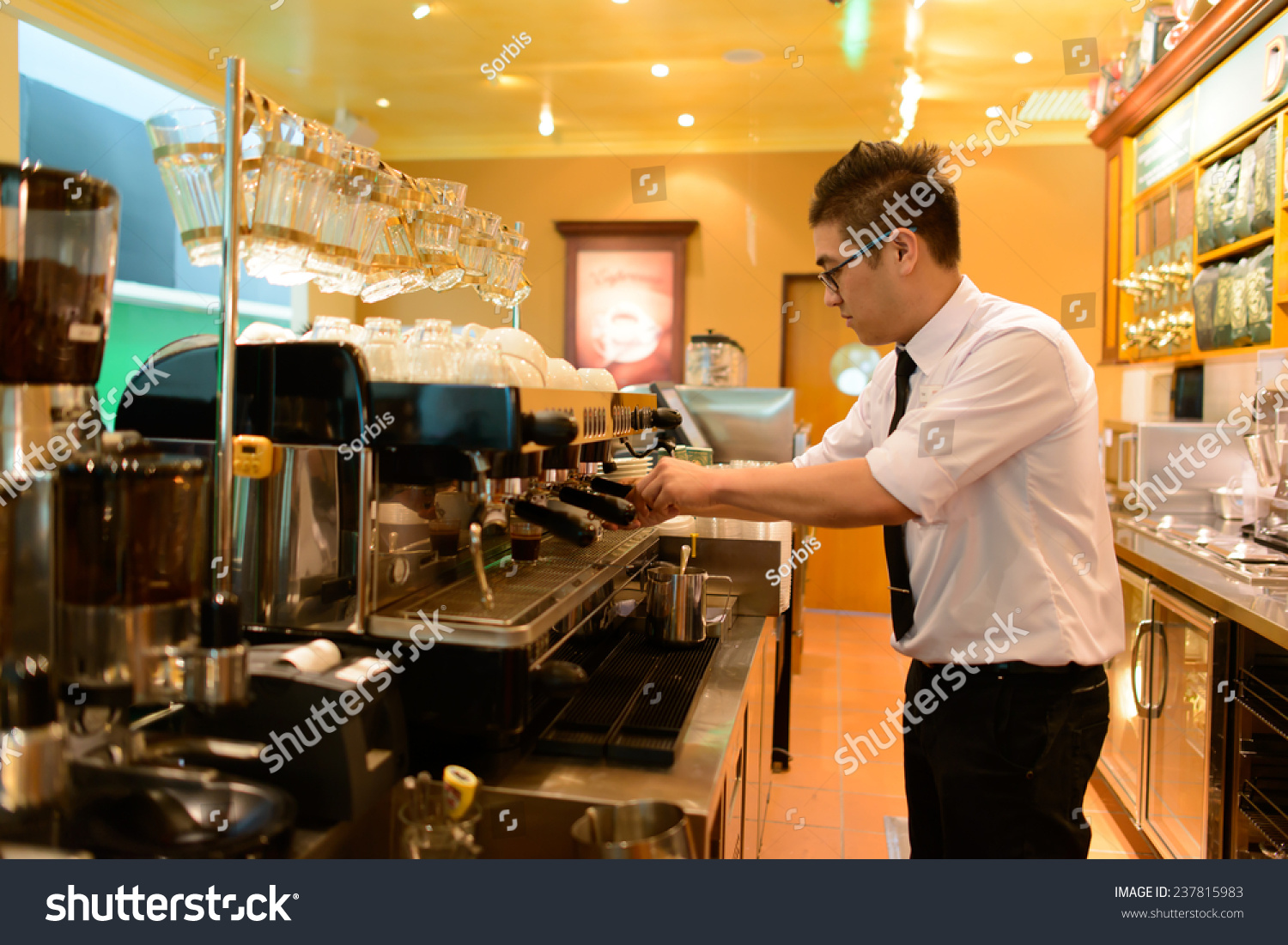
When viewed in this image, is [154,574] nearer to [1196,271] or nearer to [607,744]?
[607,744]

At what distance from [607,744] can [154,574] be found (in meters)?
0.64

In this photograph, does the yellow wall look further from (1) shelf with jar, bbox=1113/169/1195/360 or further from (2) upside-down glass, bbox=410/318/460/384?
(2) upside-down glass, bbox=410/318/460/384

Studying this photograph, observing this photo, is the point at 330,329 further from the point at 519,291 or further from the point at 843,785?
the point at 843,785

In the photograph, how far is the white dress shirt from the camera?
142 cm

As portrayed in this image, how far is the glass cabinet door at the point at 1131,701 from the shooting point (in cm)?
282

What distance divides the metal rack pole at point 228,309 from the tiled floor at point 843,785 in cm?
173

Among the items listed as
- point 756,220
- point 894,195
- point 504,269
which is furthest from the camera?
point 756,220

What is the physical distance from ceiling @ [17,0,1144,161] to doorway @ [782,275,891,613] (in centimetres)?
111

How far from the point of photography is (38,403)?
0.97m

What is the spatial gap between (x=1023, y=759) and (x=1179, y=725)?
55.4 inches

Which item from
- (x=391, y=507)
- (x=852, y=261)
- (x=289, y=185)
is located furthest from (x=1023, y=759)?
(x=289, y=185)

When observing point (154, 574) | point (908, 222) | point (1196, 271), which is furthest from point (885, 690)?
point (154, 574)

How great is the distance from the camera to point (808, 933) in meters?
0.93

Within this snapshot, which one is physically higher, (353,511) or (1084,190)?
(1084,190)
